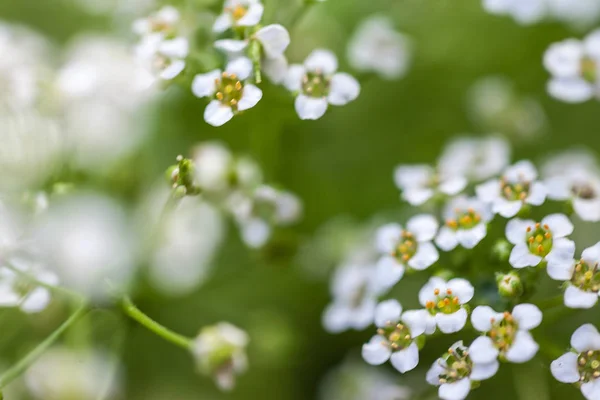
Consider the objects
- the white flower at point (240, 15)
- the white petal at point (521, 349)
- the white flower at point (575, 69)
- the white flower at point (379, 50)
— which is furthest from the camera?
the white flower at point (379, 50)

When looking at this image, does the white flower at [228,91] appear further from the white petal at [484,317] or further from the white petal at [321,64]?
the white petal at [484,317]

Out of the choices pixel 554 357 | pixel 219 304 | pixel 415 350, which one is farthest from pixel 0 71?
pixel 554 357

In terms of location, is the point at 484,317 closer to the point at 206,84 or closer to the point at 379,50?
the point at 206,84

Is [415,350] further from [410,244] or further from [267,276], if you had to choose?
[267,276]

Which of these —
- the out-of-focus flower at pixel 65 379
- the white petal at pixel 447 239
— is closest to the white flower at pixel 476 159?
the white petal at pixel 447 239

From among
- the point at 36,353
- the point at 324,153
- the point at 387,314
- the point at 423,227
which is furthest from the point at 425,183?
the point at 36,353

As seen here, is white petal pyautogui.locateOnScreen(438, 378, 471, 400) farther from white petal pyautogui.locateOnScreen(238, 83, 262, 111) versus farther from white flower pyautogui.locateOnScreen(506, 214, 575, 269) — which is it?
white petal pyautogui.locateOnScreen(238, 83, 262, 111)
